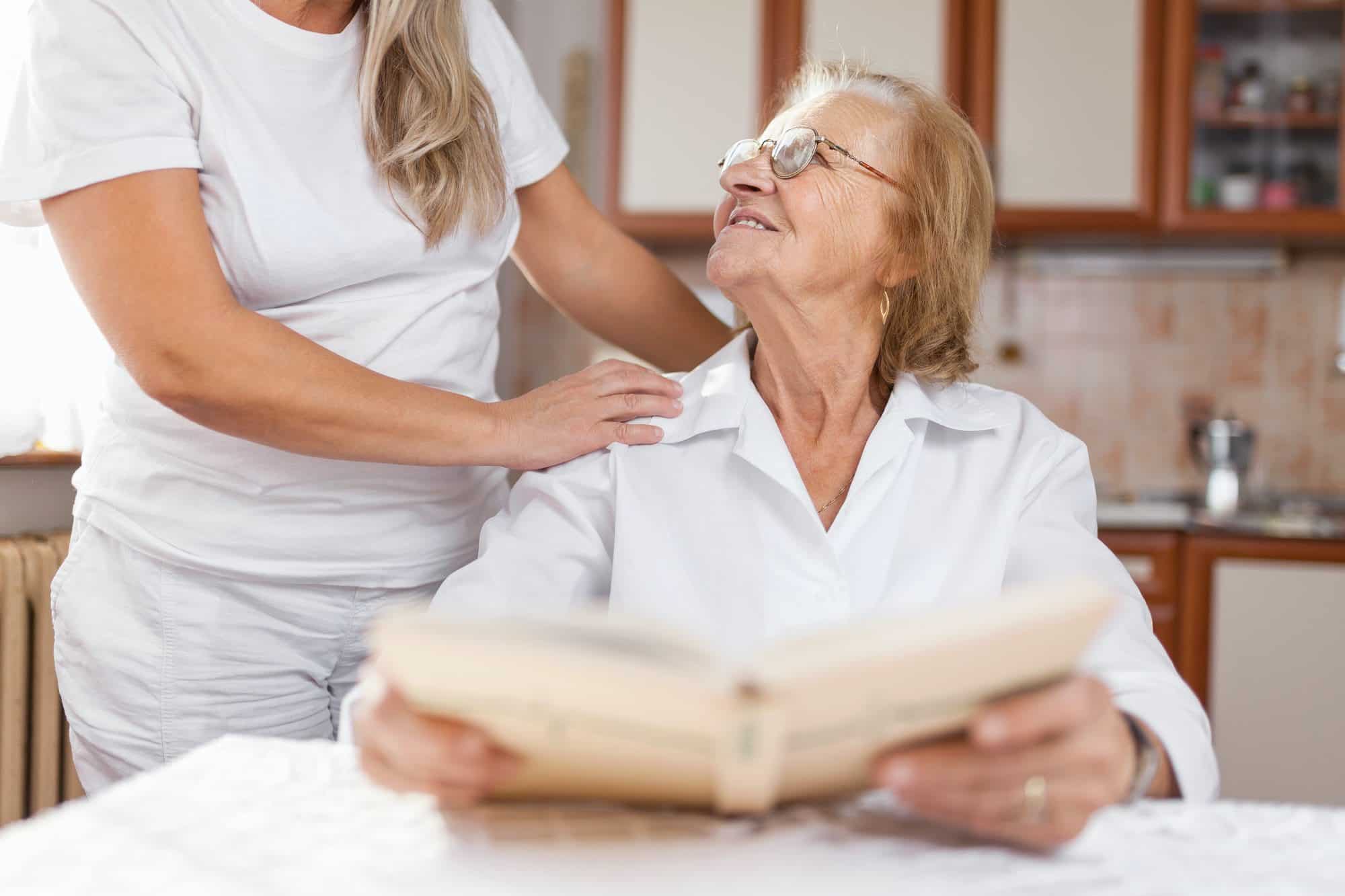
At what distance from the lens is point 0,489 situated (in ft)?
6.06

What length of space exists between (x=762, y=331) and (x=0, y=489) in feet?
3.94

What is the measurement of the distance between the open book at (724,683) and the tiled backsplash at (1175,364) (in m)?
3.06

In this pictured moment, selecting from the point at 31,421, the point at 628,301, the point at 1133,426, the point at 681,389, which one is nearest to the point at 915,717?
the point at 681,389

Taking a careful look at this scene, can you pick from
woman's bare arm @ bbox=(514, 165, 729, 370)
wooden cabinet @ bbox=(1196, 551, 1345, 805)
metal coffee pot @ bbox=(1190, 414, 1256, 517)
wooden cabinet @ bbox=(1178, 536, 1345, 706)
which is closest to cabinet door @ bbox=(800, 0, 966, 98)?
metal coffee pot @ bbox=(1190, 414, 1256, 517)

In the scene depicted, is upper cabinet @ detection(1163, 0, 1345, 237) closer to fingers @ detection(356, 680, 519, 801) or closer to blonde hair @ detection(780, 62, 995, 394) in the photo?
blonde hair @ detection(780, 62, 995, 394)

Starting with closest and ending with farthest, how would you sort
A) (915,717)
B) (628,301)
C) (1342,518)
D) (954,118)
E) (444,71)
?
(915,717) → (444,71) → (954,118) → (628,301) → (1342,518)

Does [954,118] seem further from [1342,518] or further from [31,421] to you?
[1342,518]

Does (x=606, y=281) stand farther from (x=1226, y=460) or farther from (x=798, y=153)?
(x=1226, y=460)

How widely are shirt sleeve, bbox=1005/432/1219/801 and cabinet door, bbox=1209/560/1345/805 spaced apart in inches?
70.9

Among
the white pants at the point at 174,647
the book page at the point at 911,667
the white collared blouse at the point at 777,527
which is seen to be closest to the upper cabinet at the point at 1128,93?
the white collared blouse at the point at 777,527

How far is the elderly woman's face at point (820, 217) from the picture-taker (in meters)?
1.36

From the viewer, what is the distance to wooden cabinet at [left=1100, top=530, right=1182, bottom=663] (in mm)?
2961

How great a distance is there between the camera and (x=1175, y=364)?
3555 millimetres

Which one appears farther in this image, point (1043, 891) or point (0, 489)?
point (0, 489)
